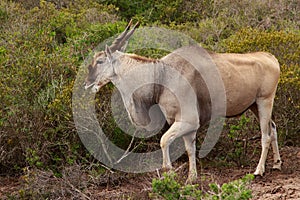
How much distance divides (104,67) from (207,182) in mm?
1586

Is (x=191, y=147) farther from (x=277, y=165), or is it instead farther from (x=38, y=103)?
(x=38, y=103)

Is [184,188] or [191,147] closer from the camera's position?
[184,188]

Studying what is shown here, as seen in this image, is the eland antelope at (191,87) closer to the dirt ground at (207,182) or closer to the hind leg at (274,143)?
the hind leg at (274,143)

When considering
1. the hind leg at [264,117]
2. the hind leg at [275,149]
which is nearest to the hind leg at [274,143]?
the hind leg at [275,149]

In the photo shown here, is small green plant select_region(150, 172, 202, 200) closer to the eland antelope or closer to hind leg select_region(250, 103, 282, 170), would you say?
the eland antelope

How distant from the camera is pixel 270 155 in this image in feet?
23.4

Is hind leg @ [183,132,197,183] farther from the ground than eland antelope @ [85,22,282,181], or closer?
closer

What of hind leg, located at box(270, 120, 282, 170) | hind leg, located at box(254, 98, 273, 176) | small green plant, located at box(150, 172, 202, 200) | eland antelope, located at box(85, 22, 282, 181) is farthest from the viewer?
hind leg, located at box(270, 120, 282, 170)

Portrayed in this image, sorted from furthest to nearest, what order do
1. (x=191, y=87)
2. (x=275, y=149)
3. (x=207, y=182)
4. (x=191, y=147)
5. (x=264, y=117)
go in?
(x=275, y=149) → (x=264, y=117) → (x=191, y=147) → (x=191, y=87) → (x=207, y=182)

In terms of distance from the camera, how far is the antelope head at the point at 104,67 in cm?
620

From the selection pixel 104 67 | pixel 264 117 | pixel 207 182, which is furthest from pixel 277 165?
pixel 104 67

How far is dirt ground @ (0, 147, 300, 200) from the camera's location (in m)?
5.70

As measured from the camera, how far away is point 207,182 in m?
5.72

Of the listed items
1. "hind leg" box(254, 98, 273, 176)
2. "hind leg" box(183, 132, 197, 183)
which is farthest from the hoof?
"hind leg" box(183, 132, 197, 183)
